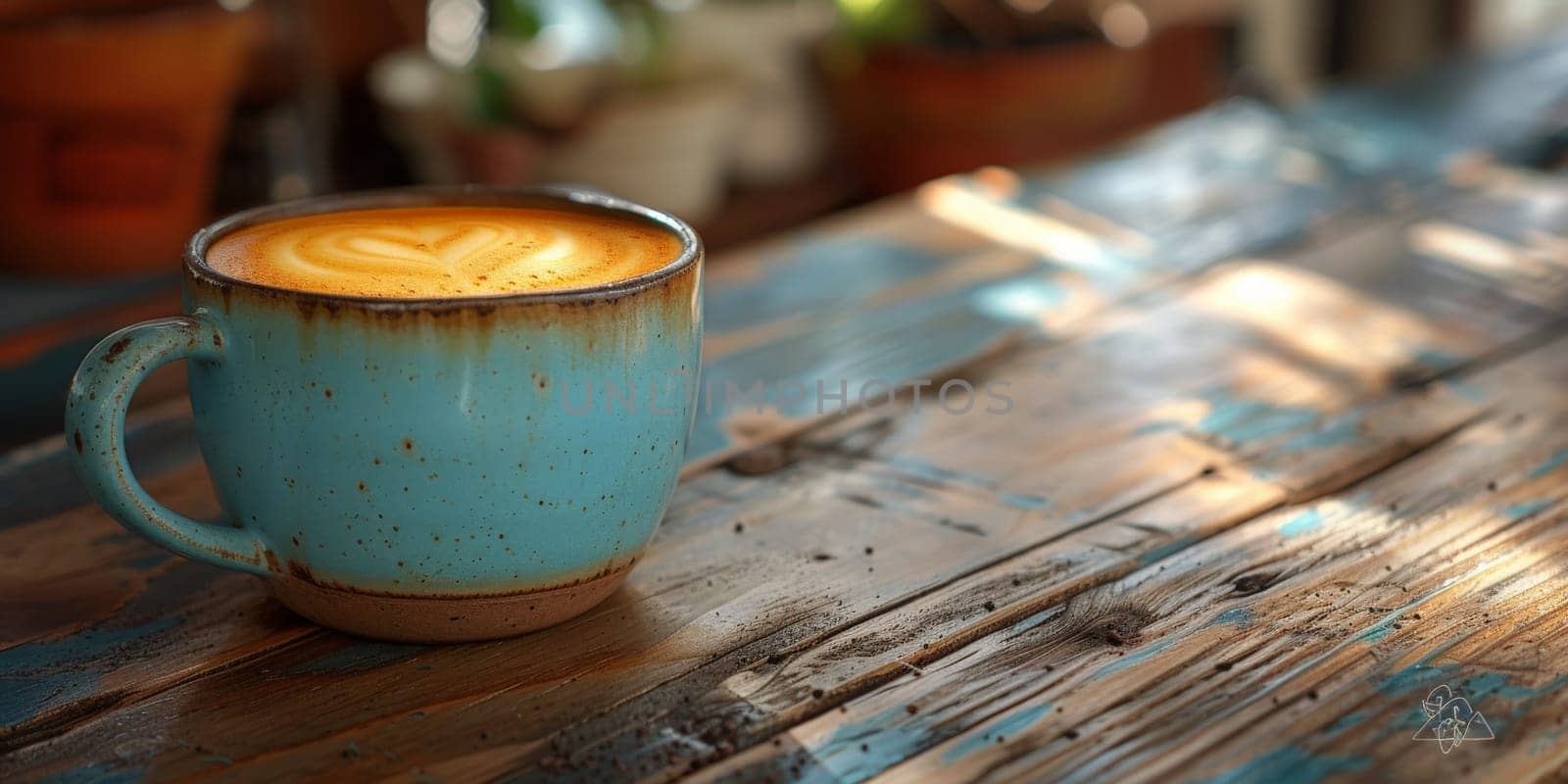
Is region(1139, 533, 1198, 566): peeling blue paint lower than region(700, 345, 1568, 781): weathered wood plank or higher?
lower

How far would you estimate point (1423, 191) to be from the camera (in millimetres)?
1215

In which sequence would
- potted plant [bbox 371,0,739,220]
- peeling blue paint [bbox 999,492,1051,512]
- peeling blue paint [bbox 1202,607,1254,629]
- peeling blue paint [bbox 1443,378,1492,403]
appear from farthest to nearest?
1. potted plant [bbox 371,0,739,220]
2. peeling blue paint [bbox 1443,378,1492,403]
3. peeling blue paint [bbox 999,492,1051,512]
4. peeling blue paint [bbox 1202,607,1254,629]

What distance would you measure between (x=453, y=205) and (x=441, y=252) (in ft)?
0.30

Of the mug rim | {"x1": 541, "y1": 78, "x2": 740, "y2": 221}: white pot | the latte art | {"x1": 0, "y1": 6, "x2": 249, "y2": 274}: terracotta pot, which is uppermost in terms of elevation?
the mug rim

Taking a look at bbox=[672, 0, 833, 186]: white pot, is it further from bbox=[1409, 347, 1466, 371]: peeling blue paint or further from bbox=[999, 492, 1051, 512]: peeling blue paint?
bbox=[999, 492, 1051, 512]: peeling blue paint

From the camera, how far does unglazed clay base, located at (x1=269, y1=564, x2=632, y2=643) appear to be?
0.58 metres

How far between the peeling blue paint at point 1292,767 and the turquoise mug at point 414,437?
0.79 ft

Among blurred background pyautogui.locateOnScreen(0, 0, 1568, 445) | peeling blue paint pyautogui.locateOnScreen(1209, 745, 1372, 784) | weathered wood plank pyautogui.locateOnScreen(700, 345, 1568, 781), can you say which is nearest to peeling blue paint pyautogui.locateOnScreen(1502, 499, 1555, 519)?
weathered wood plank pyautogui.locateOnScreen(700, 345, 1568, 781)

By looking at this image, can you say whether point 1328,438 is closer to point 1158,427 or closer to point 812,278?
point 1158,427

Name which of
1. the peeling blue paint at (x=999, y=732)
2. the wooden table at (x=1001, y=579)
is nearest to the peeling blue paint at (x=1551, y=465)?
the wooden table at (x=1001, y=579)

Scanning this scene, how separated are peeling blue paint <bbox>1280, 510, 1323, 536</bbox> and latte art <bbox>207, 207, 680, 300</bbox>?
0.96 ft

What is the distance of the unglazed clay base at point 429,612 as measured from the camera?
Answer: 58cm

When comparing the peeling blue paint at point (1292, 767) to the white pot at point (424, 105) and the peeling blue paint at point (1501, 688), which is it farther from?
the white pot at point (424, 105)

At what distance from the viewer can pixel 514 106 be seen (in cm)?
200
